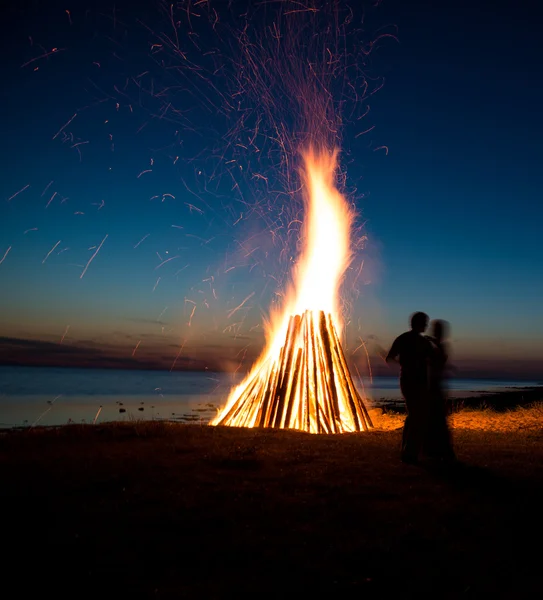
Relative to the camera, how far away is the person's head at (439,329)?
21.5 feet

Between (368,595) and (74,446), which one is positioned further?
(74,446)

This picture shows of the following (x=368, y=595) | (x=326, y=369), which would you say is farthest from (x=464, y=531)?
(x=326, y=369)

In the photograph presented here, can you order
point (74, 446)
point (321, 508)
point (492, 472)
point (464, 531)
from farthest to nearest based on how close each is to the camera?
point (74, 446) → point (492, 472) → point (321, 508) → point (464, 531)

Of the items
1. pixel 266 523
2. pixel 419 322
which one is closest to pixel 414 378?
pixel 419 322

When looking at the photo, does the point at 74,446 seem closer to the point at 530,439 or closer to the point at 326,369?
the point at 326,369

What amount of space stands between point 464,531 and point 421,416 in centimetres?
248

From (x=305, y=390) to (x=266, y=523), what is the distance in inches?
247

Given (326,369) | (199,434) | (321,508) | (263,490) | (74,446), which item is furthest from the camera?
(326,369)

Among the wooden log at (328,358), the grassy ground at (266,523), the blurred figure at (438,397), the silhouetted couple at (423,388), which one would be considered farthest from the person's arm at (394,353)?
the wooden log at (328,358)

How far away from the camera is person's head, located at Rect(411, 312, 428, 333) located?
6391 millimetres

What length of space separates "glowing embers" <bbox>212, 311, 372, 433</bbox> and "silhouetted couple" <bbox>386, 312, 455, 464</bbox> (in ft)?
10.9

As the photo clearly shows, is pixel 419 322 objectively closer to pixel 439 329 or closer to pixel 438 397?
pixel 439 329

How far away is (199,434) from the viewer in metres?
8.09

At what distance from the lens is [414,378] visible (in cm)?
620
